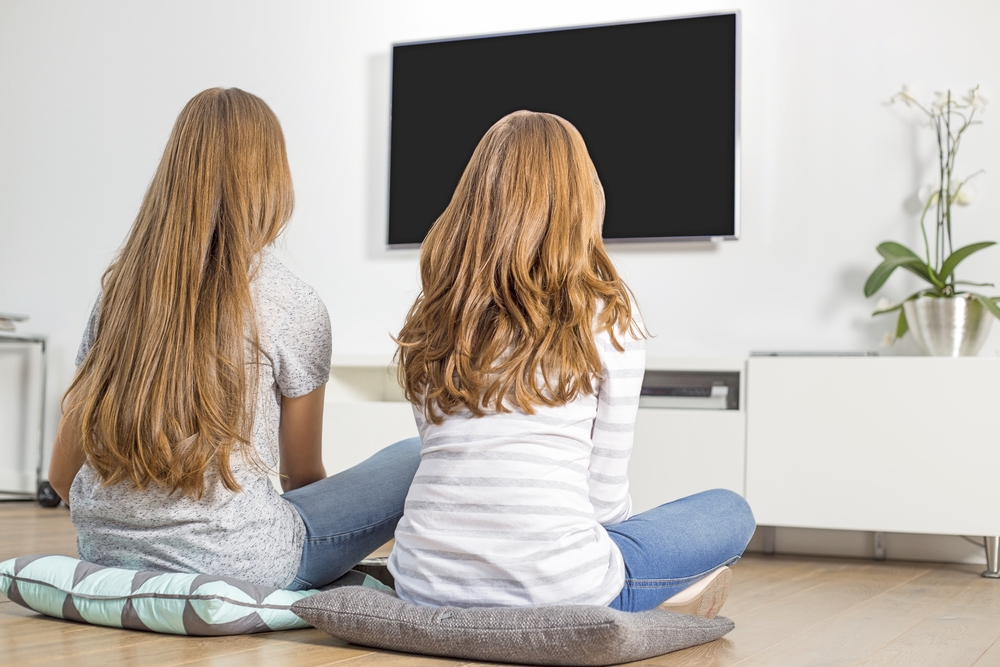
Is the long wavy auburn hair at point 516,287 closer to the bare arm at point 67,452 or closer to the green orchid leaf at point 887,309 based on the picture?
the bare arm at point 67,452

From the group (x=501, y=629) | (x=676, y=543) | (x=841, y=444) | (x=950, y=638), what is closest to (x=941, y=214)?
(x=841, y=444)

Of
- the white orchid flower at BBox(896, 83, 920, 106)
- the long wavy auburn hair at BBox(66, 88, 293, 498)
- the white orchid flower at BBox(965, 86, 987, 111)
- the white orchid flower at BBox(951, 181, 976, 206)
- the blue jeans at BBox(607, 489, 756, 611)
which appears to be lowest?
the blue jeans at BBox(607, 489, 756, 611)

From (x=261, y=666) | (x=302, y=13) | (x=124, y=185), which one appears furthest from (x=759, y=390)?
(x=124, y=185)

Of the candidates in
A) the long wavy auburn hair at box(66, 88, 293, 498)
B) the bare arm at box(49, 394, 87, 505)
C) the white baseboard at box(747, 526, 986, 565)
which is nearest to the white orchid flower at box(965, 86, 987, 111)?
the white baseboard at box(747, 526, 986, 565)

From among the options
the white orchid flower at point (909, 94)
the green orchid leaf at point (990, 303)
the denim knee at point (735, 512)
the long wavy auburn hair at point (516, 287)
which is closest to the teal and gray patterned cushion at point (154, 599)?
the long wavy auburn hair at point (516, 287)

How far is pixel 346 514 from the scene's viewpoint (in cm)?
172

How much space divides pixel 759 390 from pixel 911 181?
84cm

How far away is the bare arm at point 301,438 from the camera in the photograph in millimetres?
1679

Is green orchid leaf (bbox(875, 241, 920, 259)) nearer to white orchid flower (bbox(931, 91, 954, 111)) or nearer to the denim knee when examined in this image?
white orchid flower (bbox(931, 91, 954, 111))

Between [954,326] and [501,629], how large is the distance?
1.94m

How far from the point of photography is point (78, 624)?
1661 mm

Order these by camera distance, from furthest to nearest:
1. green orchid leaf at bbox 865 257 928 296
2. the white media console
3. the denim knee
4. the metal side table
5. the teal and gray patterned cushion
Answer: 1. the metal side table
2. green orchid leaf at bbox 865 257 928 296
3. the white media console
4. the denim knee
5. the teal and gray patterned cushion

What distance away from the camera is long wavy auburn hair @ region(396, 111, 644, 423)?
1354 mm

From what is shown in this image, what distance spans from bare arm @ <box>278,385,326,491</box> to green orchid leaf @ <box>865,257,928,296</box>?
1.82m
